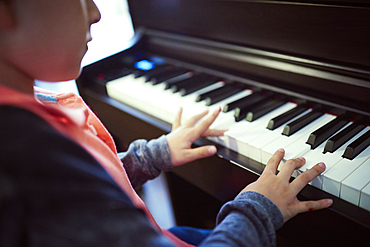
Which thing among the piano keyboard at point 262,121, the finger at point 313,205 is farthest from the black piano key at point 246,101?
the finger at point 313,205

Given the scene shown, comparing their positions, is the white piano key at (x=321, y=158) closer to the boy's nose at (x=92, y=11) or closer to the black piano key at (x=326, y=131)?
the black piano key at (x=326, y=131)

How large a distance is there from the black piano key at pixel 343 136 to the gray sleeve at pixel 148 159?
1.58 feet

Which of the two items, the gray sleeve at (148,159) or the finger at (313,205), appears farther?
the gray sleeve at (148,159)

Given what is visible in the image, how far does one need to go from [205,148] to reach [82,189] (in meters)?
0.55

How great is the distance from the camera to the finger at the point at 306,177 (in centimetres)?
72

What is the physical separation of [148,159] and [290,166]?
0.48 m

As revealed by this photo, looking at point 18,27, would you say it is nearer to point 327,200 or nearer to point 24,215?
point 24,215

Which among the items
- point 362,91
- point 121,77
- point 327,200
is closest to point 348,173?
point 327,200

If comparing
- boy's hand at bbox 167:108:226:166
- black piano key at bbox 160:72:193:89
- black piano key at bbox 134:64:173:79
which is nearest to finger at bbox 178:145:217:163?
boy's hand at bbox 167:108:226:166

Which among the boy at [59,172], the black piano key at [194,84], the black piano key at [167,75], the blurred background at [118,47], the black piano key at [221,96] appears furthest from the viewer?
Answer: the blurred background at [118,47]

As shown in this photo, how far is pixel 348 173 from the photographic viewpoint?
0.73 meters

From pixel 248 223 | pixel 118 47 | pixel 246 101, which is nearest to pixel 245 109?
pixel 246 101

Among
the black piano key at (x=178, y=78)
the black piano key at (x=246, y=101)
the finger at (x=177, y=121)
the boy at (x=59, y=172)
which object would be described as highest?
the boy at (x=59, y=172)

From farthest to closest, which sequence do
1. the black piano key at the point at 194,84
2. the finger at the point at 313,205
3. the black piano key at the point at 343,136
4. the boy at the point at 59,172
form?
the black piano key at the point at 194,84
the black piano key at the point at 343,136
the finger at the point at 313,205
the boy at the point at 59,172
